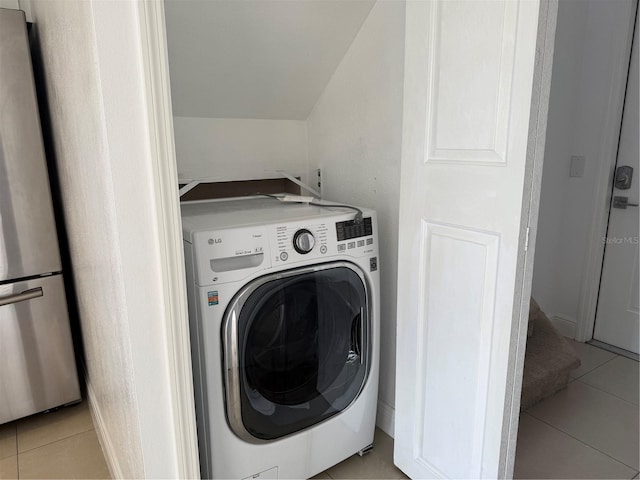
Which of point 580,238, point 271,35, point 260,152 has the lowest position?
point 580,238

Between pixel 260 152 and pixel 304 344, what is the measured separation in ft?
3.16

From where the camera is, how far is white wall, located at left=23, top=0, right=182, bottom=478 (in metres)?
0.85

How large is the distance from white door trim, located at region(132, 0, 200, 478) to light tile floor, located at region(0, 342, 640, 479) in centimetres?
78

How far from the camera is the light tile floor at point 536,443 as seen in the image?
1658mm

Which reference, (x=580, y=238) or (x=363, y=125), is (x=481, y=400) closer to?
(x=363, y=125)

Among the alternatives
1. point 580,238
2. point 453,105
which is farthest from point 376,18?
point 580,238

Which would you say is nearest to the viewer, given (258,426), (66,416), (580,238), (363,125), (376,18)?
(258,426)

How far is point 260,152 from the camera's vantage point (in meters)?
2.05

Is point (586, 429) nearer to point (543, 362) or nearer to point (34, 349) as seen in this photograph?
point (543, 362)

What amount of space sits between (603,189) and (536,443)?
1472 mm

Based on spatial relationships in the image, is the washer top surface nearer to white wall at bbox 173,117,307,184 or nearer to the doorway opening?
white wall at bbox 173,117,307,184

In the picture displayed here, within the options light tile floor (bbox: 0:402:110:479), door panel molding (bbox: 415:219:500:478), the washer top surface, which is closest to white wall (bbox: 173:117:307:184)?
the washer top surface

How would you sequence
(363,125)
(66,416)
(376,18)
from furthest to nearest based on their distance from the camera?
1. (66,416)
2. (363,125)
3. (376,18)

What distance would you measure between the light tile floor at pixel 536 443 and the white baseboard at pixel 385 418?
28 millimetres
